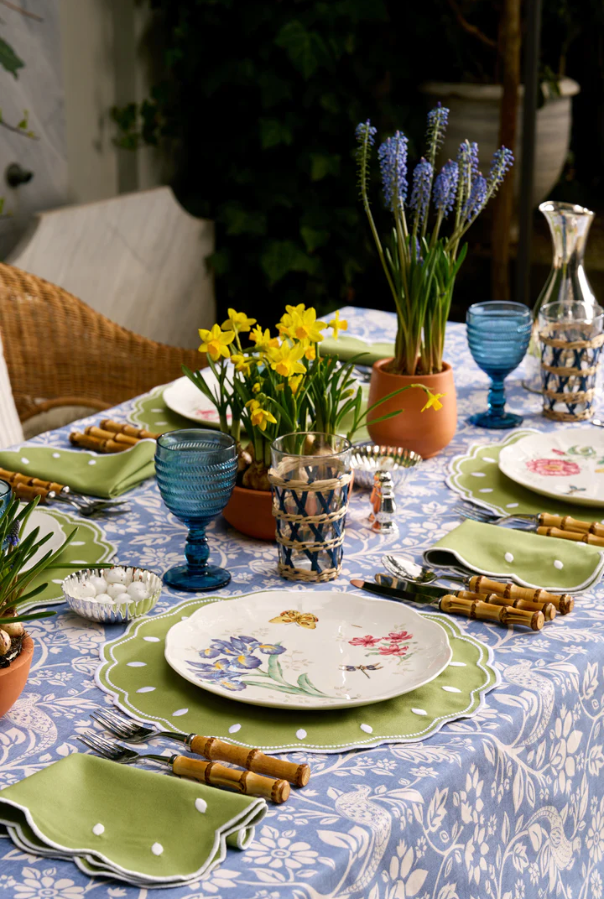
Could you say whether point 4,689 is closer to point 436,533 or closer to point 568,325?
point 436,533

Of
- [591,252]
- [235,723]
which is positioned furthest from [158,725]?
[591,252]

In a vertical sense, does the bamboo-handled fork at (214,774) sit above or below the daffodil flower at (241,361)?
below

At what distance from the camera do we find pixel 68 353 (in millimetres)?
2238

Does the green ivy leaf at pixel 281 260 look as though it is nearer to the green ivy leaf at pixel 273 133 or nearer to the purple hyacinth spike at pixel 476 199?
the green ivy leaf at pixel 273 133

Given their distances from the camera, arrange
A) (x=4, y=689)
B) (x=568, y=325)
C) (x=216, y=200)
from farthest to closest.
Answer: (x=216, y=200), (x=568, y=325), (x=4, y=689)

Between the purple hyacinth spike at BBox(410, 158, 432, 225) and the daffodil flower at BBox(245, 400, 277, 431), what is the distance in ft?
1.17

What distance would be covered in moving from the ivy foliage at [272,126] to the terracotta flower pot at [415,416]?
7.46 ft

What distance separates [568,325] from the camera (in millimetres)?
1581

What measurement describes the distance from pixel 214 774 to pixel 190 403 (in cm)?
93

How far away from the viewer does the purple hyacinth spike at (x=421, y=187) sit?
1297 mm

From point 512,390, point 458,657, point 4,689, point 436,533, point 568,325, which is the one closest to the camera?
point 4,689

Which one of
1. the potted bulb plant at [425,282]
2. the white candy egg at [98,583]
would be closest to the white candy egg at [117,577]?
the white candy egg at [98,583]

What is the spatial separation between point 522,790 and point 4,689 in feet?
1.46

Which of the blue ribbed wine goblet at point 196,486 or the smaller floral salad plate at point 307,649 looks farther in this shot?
the blue ribbed wine goblet at point 196,486
